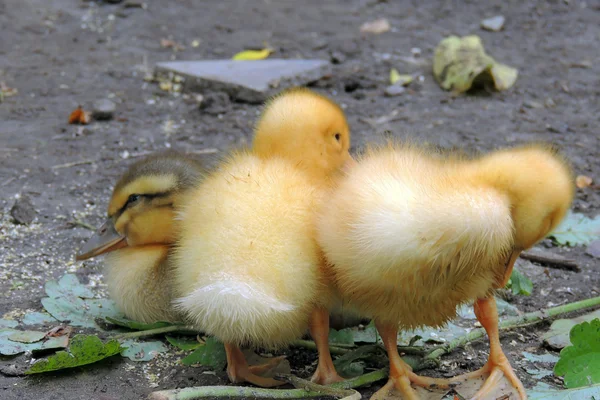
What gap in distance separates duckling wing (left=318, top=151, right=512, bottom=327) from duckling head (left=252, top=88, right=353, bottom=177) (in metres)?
0.36

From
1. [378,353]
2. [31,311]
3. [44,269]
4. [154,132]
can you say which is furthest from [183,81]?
[378,353]

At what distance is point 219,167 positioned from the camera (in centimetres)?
260

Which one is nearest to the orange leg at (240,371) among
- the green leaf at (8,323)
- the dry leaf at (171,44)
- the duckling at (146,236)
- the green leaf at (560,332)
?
the duckling at (146,236)

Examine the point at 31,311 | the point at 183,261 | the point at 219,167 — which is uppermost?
the point at 219,167

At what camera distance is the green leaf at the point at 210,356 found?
2648 mm

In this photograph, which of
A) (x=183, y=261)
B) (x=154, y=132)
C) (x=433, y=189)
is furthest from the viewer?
(x=154, y=132)

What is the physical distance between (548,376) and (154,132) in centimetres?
305

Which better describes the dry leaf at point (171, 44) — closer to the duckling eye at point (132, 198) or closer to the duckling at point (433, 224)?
the duckling eye at point (132, 198)

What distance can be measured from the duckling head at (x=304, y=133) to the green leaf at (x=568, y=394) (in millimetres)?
958

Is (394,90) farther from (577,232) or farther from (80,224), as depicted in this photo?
(80,224)

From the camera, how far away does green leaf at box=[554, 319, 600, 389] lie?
245cm

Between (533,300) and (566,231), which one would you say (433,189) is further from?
(566,231)

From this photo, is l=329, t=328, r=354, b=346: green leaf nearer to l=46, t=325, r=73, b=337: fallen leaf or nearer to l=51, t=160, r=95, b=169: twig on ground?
l=46, t=325, r=73, b=337: fallen leaf

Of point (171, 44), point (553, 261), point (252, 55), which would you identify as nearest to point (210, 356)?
point (553, 261)
